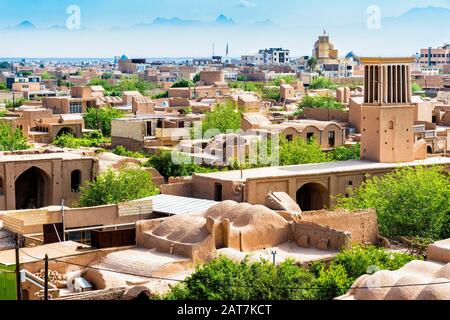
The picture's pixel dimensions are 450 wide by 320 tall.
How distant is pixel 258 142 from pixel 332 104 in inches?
984

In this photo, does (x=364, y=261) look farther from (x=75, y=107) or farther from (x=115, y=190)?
(x=75, y=107)

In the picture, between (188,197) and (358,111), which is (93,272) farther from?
(358,111)

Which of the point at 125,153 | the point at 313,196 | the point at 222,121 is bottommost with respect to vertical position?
the point at 313,196

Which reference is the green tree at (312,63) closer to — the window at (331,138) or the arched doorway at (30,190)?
the window at (331,138)

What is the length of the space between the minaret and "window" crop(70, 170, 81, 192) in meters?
10.9

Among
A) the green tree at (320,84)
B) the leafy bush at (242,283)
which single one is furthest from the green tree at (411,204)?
the green tree at (320,84)

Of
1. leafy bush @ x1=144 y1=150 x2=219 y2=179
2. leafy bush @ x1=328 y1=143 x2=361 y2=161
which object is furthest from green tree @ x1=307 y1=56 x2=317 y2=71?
leafy bush @ x1=144 y1=150 x2=219 y2=179

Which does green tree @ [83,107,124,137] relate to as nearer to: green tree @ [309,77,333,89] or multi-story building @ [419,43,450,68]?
green tree @ [309,77,333,89]

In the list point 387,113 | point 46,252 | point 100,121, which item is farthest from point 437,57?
point 46,252

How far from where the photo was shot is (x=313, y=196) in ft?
109

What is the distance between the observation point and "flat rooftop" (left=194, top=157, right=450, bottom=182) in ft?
103

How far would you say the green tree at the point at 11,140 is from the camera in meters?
46.2

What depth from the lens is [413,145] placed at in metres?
36.2

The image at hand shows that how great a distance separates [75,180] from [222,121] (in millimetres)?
16302
